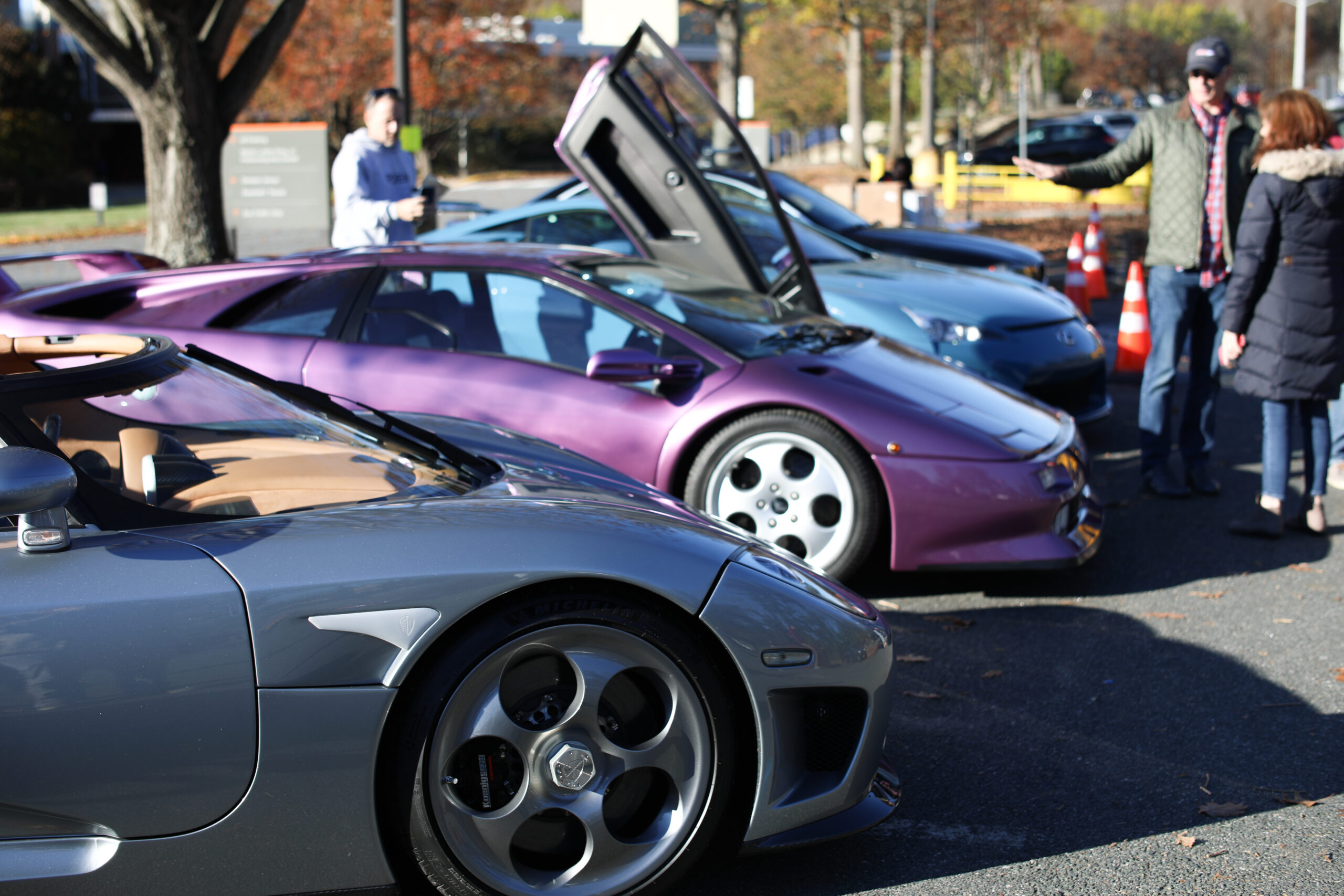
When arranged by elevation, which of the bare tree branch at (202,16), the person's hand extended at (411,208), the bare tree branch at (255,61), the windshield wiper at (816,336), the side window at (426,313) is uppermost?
the bare tree branch at (202,16)

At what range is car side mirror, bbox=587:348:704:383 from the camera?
413cm

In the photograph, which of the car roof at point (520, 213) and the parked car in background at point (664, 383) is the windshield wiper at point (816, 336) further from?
the car roof at point (520, 213)

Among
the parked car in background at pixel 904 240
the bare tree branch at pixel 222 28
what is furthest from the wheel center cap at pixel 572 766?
the bare tree branch at pixel 222 28

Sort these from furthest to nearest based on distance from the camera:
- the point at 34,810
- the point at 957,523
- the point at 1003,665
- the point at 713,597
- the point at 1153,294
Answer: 1. the point at 1153,294
2. the point at 957,523
3. the point at 1003,665
4. the point at 713,597
5. the point at 34,810

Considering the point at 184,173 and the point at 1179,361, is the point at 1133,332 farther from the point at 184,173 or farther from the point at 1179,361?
the point at 184,173

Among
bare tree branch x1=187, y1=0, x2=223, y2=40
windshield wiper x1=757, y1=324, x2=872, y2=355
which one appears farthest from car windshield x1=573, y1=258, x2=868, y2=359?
bare tree branch x1=187, y1=0, x2=223, y2=40

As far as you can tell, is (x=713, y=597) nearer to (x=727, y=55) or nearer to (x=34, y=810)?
(x=34, y=810)

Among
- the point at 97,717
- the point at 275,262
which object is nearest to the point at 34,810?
the point at 97,717

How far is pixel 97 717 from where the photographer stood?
2016 millimetres

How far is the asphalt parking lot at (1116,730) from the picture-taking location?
2.57m

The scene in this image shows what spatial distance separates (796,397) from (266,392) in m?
1.88

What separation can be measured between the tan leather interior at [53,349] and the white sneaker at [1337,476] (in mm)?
5145

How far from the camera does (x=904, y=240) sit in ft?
29.5

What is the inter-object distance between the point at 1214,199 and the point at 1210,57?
61 centimetres
